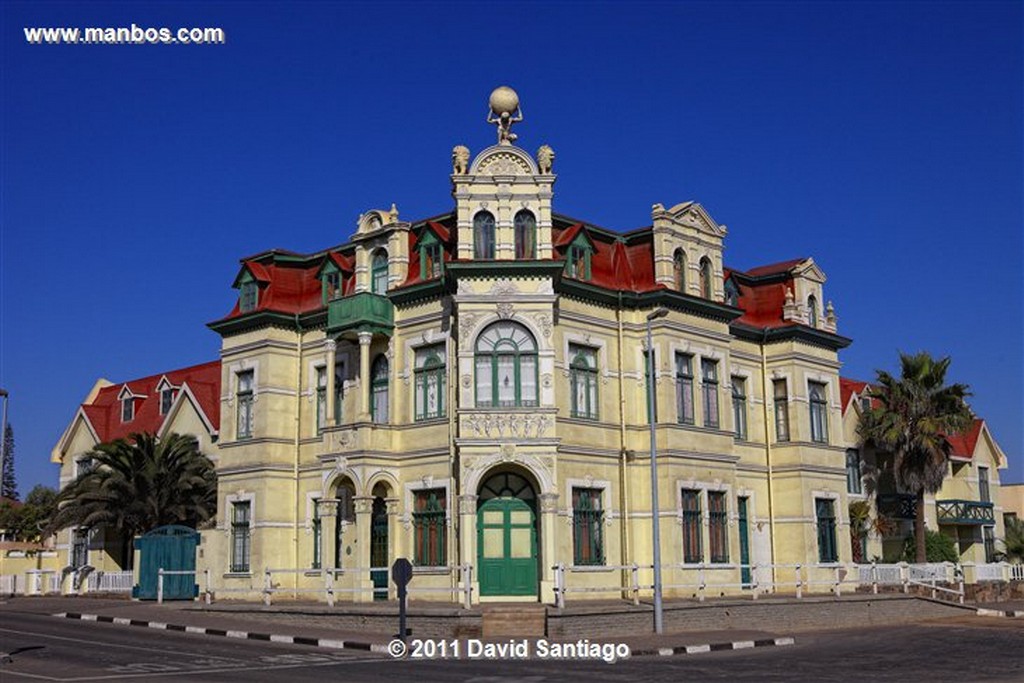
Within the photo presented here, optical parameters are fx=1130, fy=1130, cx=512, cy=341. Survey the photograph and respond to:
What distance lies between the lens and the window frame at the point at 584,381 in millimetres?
32844

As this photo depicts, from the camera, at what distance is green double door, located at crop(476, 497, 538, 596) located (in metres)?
30.7

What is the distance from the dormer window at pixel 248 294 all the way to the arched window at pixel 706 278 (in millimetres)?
14604

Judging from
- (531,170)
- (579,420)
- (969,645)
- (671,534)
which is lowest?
(969,645)

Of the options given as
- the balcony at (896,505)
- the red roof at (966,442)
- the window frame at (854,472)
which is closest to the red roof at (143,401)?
the window frame at (854,472)

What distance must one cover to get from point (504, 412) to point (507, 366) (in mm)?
1443

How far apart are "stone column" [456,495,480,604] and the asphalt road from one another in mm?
6130

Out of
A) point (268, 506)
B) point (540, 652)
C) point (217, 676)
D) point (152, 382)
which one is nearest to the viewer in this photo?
point (217, 676)

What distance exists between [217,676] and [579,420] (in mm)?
15787

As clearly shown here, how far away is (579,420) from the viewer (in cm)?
3244

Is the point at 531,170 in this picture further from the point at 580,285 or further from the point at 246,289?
the point at 246,289

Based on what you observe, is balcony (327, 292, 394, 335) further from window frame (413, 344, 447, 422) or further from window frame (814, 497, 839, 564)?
window frame (814, 497, 839, 564)

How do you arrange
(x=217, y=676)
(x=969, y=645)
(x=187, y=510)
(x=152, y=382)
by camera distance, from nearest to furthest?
(x=217, y=676) → (x=969, y=645) → (x=187, y=510) → (x=152, y=382)

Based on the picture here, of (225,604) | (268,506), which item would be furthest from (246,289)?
(225,604)

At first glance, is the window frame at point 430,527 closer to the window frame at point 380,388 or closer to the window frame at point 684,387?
the window frame at point 380,388
